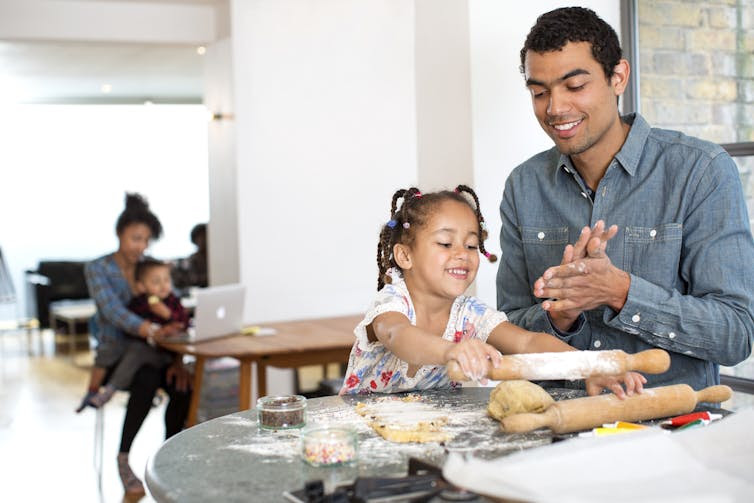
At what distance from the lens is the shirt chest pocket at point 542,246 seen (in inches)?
93.0

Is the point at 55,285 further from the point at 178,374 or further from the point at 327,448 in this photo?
the point at 327,448

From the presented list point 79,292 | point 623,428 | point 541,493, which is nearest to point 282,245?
point 623,428

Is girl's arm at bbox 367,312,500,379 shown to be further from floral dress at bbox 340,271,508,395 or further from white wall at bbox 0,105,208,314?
white wall at bbox 0,105,208,314

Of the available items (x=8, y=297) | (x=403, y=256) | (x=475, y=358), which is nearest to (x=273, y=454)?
(x=475, y=358)

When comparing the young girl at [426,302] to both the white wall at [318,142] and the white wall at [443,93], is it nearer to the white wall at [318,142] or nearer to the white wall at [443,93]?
the white wall at [443,93]

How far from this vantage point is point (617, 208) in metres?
2.24

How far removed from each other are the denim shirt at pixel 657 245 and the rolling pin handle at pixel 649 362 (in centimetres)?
23

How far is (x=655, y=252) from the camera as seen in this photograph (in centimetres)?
216

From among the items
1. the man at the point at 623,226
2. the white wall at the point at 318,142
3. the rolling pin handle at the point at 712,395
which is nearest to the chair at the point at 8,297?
the white wall at the point at 318,142

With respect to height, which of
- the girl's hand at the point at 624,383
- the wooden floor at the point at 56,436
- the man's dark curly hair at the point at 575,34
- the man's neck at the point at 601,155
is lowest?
the wooden floor at the point at 56,436

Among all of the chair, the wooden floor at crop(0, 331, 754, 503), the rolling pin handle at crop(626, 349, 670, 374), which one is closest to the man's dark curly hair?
the rolling pin handle at crop(626, 349, 670, 374)

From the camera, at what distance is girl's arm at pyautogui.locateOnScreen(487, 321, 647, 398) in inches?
69.2

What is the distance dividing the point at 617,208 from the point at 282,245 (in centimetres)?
390

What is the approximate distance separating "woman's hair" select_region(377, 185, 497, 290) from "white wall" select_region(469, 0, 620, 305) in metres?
0.67
